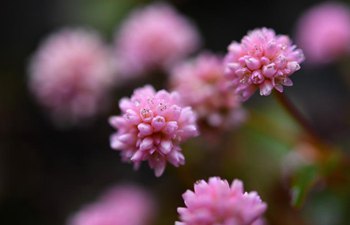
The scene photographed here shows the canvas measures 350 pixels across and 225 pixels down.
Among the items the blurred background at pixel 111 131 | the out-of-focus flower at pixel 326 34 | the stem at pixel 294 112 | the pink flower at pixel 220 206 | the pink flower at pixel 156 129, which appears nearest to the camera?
the pink flower at pixel 220 206

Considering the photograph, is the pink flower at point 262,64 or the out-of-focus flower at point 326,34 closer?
the pink flower at point 262,64

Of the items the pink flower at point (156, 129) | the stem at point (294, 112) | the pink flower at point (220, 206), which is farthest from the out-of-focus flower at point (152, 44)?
the pink flower at point (220, 206)

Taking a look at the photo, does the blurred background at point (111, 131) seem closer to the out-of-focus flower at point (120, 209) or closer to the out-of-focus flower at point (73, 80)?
the out-of-focus flower at point (120, 209)

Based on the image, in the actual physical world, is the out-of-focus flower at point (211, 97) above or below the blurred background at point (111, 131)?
below

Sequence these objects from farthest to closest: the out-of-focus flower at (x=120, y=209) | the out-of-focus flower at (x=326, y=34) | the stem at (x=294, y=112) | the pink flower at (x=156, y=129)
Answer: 1. the out-of-focus flower at (x=326, y=34)
2. the out-of-focus flower at (x=120, y=209)
3. the stem at (x=294, y=112)
4. the pink flower at (x=156, y=129)

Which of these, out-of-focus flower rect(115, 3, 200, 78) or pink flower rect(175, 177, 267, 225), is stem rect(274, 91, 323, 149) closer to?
pink flower rect(175, 177, 267, 225)

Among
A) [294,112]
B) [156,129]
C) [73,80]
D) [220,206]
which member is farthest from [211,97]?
[73,80]

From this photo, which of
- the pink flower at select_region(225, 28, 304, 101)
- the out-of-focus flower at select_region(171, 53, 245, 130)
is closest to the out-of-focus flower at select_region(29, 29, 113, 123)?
the out-of-focus flower at select_region(171, 53, 245, 130)
